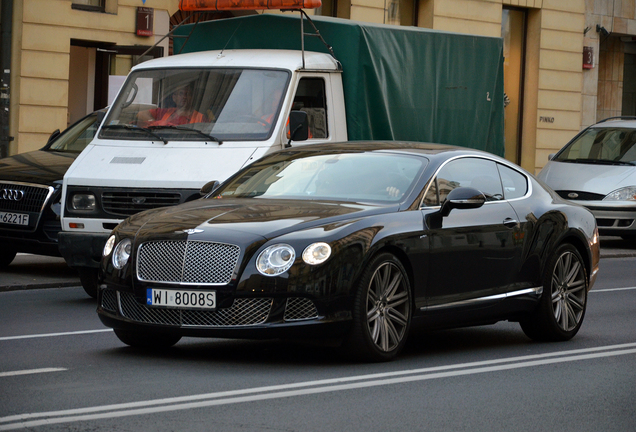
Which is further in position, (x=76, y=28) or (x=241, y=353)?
(x=76, y=28)

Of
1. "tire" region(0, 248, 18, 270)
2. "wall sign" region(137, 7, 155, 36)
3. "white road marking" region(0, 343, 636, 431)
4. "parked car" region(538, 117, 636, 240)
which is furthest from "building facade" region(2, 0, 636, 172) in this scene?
"white road marking" region(0, 343, 636, 431)

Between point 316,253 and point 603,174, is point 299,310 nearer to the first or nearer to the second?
point 316,253

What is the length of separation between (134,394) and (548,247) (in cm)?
393

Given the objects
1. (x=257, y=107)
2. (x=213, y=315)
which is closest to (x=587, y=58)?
(x=257, y=107)

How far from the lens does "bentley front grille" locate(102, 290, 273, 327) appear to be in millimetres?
7504

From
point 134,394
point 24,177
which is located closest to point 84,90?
point 24,177

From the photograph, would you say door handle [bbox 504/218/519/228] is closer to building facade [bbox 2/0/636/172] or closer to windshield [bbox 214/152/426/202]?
windshield [bbox 214/152/426/202]

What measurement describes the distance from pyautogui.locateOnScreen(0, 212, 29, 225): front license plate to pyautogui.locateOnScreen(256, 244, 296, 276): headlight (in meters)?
6.27

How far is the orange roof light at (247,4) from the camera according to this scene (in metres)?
13.2

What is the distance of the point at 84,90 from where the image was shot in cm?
2334

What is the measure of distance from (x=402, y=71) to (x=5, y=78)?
6.50 meters

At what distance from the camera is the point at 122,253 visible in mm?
7922

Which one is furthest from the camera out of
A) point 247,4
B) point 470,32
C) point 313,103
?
point 470,32

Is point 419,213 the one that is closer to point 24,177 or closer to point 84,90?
point 24,177
